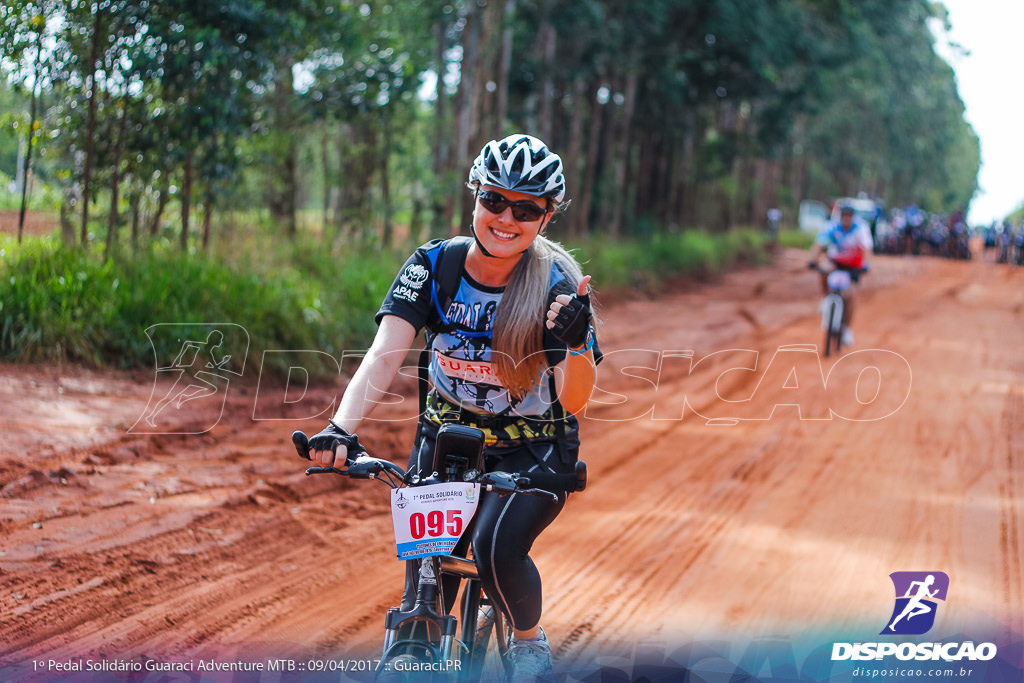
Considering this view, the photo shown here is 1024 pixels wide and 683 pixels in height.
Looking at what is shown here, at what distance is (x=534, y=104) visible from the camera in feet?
85.7

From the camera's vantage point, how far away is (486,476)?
3.04 meters

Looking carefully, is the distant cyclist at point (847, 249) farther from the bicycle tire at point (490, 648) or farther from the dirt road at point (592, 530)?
the bicycle tire at point (490, 648)

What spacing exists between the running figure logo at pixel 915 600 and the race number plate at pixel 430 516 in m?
3.20

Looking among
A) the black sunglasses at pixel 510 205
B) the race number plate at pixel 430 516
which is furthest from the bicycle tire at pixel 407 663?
the black sunglasses at pixel 510 205

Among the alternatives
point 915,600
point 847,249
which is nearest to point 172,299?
point 915,600

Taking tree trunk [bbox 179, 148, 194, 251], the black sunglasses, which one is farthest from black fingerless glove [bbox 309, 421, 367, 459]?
tree trunk [bbox 179, 148, 194, 251]

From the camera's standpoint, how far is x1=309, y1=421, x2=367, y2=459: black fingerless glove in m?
2.95

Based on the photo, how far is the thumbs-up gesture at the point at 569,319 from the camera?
3.13m

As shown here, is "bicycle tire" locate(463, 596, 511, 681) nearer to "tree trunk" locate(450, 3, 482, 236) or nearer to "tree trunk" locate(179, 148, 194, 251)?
"tree trunk" locate(179, 148, 194, 251)

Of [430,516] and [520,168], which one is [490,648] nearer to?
[430,516]

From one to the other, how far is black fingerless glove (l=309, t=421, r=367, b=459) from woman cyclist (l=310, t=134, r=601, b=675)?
0.11 m

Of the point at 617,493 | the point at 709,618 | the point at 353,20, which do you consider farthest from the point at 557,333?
the point at 353,20

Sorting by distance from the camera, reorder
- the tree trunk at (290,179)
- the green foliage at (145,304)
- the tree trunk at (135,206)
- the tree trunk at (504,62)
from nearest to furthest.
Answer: the green foliage at (145,304), the tree trunk at (135,206), the tree trunk at (290,179), the tree trunk at (504,62)

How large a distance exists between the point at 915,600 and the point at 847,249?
376 inches
